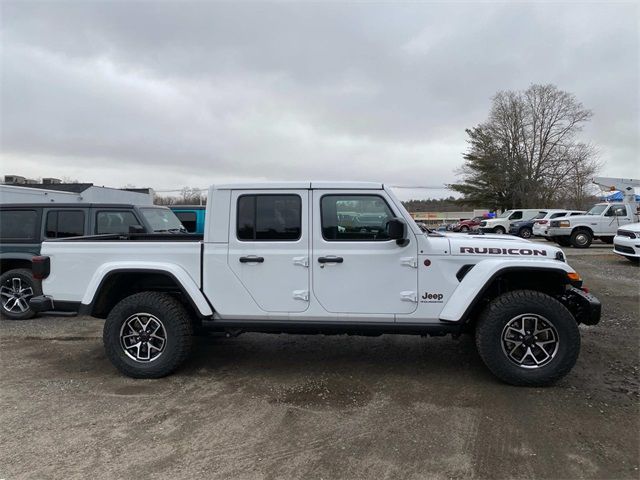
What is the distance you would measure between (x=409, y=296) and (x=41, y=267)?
3690mm

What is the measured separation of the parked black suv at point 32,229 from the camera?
263 inches

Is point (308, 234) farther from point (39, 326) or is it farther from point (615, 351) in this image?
point (39, 326)

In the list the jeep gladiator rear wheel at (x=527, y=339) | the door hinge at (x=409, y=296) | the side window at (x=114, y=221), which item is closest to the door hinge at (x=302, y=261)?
the door hinge at (x=409, y=296)

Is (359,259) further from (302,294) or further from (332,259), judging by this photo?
(302,294)

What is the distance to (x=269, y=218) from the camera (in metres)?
4.27

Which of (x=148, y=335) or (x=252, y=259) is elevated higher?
(x=252, y=259)

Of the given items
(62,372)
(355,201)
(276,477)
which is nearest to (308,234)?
(355,201)

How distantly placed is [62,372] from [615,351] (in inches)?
235

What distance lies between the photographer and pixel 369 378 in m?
4.25

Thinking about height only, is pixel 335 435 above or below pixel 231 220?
below

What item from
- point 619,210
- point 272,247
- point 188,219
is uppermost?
point 619,210

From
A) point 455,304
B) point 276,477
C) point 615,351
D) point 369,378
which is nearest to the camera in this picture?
point 276,477

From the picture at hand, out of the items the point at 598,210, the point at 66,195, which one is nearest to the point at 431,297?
the point at 598,210

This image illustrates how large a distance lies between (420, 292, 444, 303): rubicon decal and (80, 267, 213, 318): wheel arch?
6.66ft
